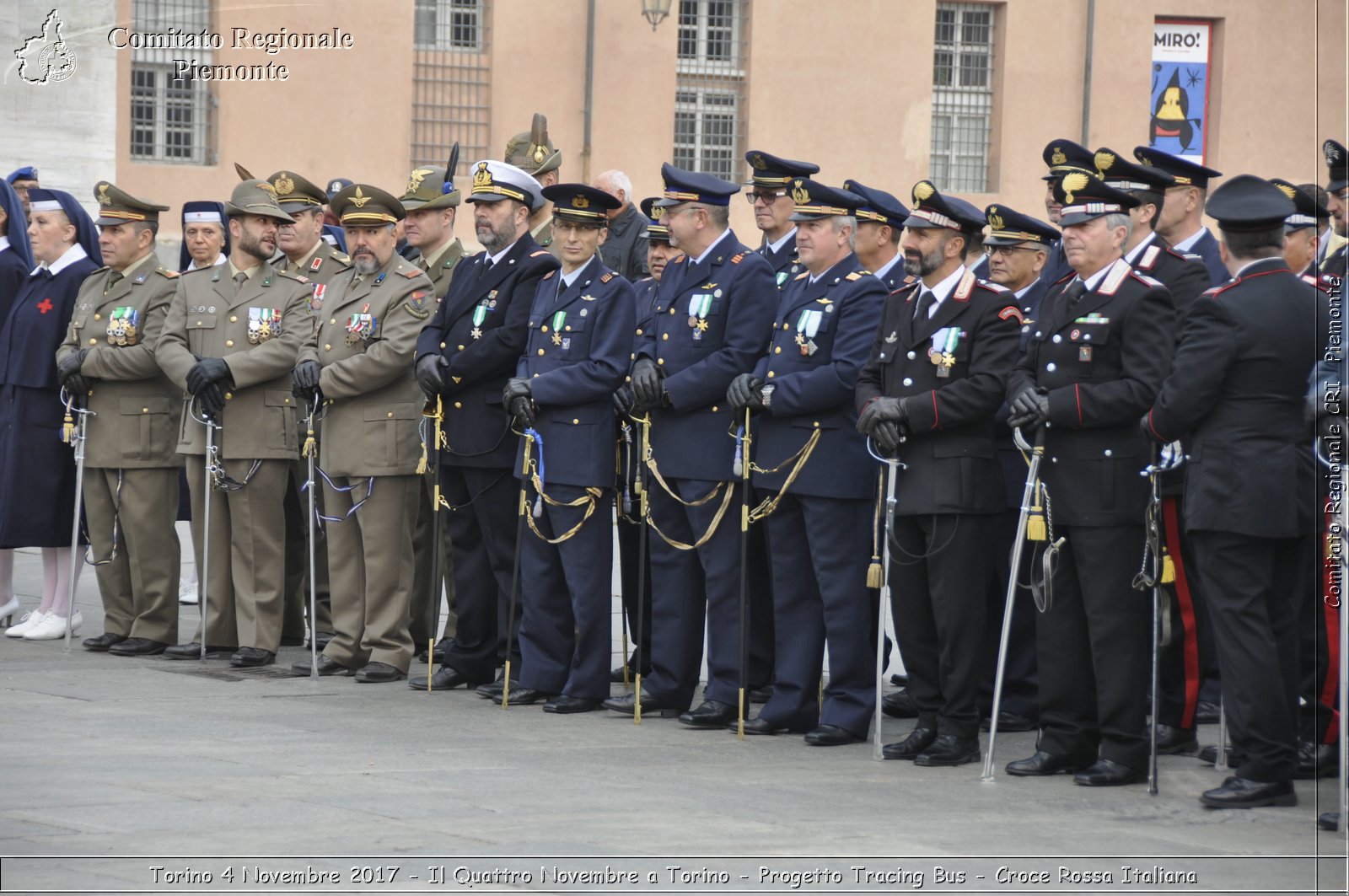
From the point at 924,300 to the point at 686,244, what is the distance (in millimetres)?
1283

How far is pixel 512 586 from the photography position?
8922mm

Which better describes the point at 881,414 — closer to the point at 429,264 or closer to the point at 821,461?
the point at 821,461

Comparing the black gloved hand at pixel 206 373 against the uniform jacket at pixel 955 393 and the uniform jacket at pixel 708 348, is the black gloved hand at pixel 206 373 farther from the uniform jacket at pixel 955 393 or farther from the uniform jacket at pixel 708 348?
the uniform jacket at pixel 955 393

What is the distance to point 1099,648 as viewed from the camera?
23.8 feet

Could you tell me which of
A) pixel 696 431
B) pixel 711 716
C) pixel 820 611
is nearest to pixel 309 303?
pixel 696 431

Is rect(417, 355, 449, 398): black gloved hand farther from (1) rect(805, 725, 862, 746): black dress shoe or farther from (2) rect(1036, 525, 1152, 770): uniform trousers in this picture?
(2) rect(1036, 525, 1152, 770): uniform trousers

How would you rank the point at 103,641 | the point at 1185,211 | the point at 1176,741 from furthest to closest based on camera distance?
Result: the point at 103,641
the point at 1185,211
the point at 1176,741

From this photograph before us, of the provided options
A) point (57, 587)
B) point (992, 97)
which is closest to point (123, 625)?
point (57, 587)

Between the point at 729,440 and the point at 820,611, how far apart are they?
808 millimetres

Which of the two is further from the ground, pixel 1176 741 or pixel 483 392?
pixel 483 392

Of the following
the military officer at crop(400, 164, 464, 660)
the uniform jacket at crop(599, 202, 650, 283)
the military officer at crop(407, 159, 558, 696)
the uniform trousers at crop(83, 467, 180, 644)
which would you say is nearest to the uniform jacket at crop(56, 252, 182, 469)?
the uniform trousers at crop(83, 467, 180, 644)

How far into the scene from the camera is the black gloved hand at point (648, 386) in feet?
27.2

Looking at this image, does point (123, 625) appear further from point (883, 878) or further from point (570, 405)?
point (883, 878)

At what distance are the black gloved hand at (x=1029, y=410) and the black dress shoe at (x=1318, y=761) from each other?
1564 mm
